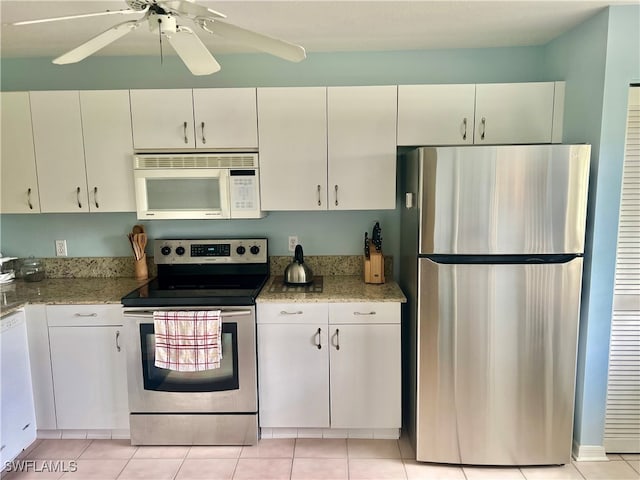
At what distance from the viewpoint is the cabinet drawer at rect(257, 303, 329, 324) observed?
239 centimetres

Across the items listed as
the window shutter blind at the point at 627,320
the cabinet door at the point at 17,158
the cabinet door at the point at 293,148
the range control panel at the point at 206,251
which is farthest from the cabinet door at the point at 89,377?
the window shutter blind at the point at 627,320

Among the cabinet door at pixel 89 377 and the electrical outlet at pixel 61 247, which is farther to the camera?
the electrical outlet at pixel 61 247

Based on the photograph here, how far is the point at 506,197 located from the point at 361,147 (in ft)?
2.90

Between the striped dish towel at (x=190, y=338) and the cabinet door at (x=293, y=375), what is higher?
the striped dish towel at (x=190, y=338)

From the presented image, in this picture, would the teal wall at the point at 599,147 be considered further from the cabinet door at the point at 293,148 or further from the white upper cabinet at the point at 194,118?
the white upper cabinet at the point at 194,118

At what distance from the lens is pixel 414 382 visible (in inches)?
90.0

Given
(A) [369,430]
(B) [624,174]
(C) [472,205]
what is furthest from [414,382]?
(B) [624,174]

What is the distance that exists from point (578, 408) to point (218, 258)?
7.61 ft

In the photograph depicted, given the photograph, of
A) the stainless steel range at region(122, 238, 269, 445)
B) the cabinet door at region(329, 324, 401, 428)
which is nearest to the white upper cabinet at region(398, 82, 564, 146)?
the cabinet door at region(329, 324, 401, 428)

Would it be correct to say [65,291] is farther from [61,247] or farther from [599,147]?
[599,147]

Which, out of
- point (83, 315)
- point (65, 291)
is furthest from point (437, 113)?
point (65, 291)

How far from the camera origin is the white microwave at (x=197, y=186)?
2.51 metres

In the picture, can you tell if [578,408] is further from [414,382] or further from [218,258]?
[218,258]

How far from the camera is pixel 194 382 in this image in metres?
2.39
